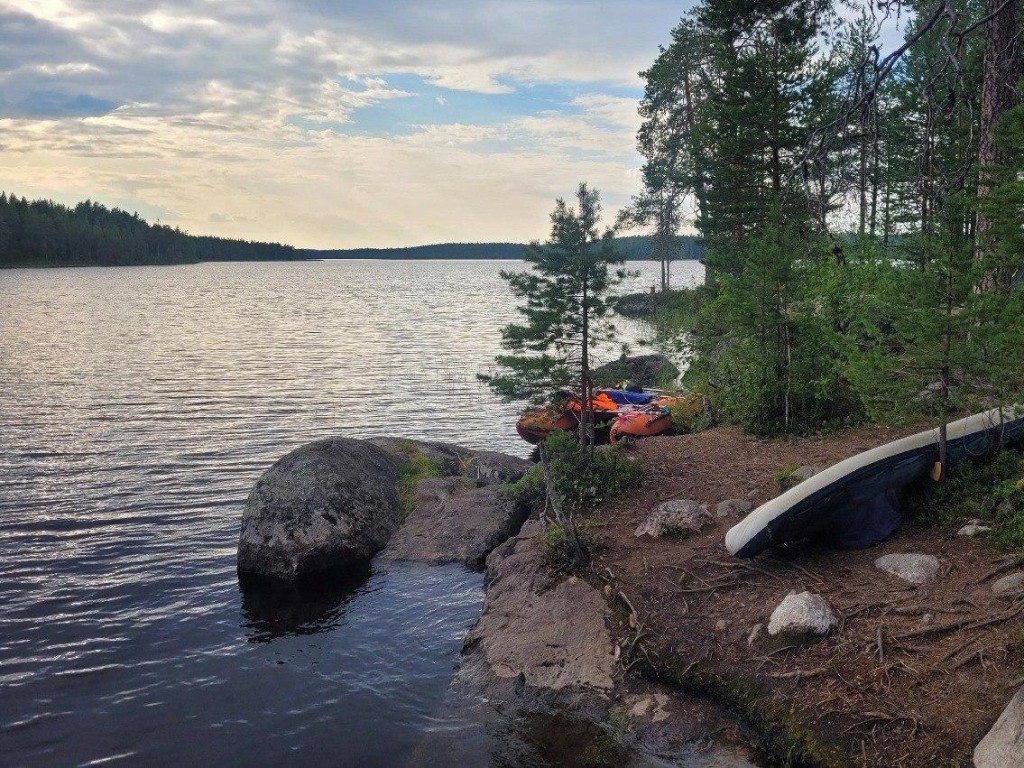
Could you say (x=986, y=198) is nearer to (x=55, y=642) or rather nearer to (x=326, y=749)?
(x=326, y=749)

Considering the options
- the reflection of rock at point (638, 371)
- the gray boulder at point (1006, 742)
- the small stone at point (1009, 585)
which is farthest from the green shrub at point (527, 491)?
the gray boulder at point (1006, 742)

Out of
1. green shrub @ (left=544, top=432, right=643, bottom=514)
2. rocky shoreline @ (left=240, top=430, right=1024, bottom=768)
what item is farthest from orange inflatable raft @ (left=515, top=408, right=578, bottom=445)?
rocky shoreline @ (left=240, top=430, right=1024, bottom=768)

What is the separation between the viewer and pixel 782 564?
8750 millimetres

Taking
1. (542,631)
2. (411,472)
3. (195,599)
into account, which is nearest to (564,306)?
(411,472)

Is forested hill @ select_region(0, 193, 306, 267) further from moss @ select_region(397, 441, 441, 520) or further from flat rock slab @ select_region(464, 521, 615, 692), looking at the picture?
flat rock slab @ select_region(464, 521, 615, 692)

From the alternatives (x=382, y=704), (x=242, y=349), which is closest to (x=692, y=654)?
(x=382, y=704)

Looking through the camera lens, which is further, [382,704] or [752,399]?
[752,399]

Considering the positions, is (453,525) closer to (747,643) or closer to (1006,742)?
(747,643)

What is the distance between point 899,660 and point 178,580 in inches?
411

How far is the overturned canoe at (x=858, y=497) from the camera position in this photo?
870 cm

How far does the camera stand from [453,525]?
1338cm

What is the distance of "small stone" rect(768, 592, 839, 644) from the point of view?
7281 millimetres

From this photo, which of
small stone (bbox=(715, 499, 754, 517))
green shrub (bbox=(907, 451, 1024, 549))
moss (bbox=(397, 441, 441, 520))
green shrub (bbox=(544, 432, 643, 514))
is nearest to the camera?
green shrub (bbox=(907, 451, 1024, 549))

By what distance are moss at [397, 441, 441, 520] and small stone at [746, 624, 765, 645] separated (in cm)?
776
